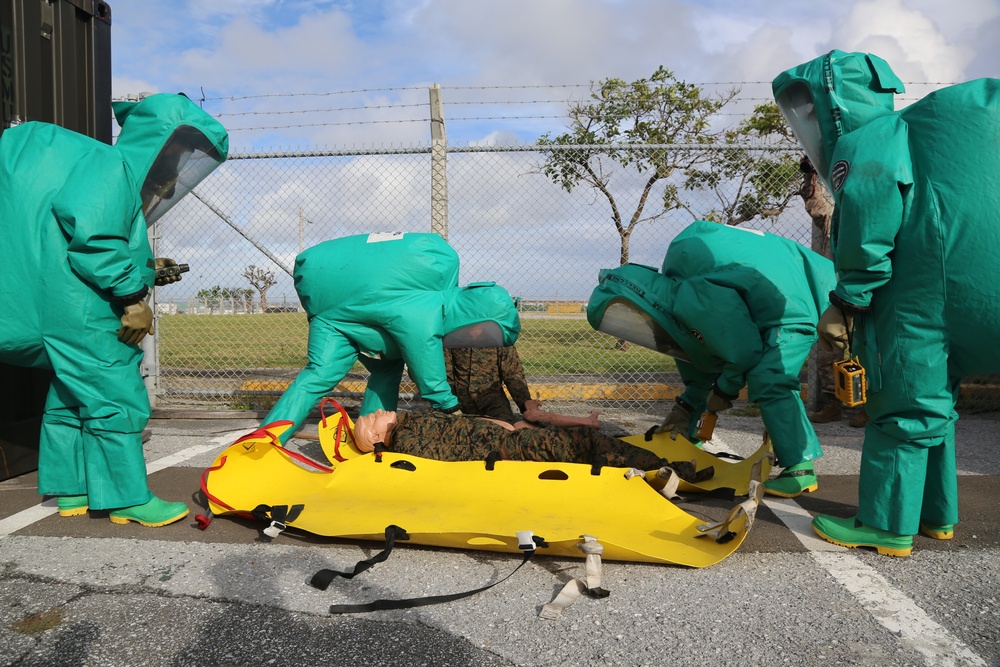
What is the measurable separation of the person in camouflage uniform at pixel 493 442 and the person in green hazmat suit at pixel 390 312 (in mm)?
316

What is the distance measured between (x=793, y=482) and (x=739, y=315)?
105 cm

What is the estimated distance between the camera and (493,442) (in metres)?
4.18

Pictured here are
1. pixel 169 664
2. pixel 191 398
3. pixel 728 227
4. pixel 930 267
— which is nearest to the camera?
pixel 169 664

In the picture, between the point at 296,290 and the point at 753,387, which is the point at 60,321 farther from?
the point at 753,387

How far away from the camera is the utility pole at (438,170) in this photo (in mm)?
6676

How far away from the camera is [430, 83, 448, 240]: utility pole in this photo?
21.9ft

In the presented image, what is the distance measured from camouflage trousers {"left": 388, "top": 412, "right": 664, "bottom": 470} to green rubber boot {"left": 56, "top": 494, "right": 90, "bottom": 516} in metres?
1.69

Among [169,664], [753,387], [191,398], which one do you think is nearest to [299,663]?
[169,664]

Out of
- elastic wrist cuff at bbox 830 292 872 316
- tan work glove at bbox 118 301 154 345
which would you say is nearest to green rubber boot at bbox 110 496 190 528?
tan work glove at bbox 118 301 154 345

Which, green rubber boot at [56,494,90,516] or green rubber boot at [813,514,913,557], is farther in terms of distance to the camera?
green rubber boot at [56,494,90,516]

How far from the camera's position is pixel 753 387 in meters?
4.10

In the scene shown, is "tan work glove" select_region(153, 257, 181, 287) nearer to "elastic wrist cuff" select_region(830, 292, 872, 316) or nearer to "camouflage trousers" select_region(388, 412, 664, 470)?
"camouflage trousers" select_region(388, 412, 664, 470)

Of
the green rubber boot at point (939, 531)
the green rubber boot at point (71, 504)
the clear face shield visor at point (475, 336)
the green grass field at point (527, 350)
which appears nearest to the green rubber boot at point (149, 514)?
the green rubber boot at point (71, 504)

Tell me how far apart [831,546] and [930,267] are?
1369mm
